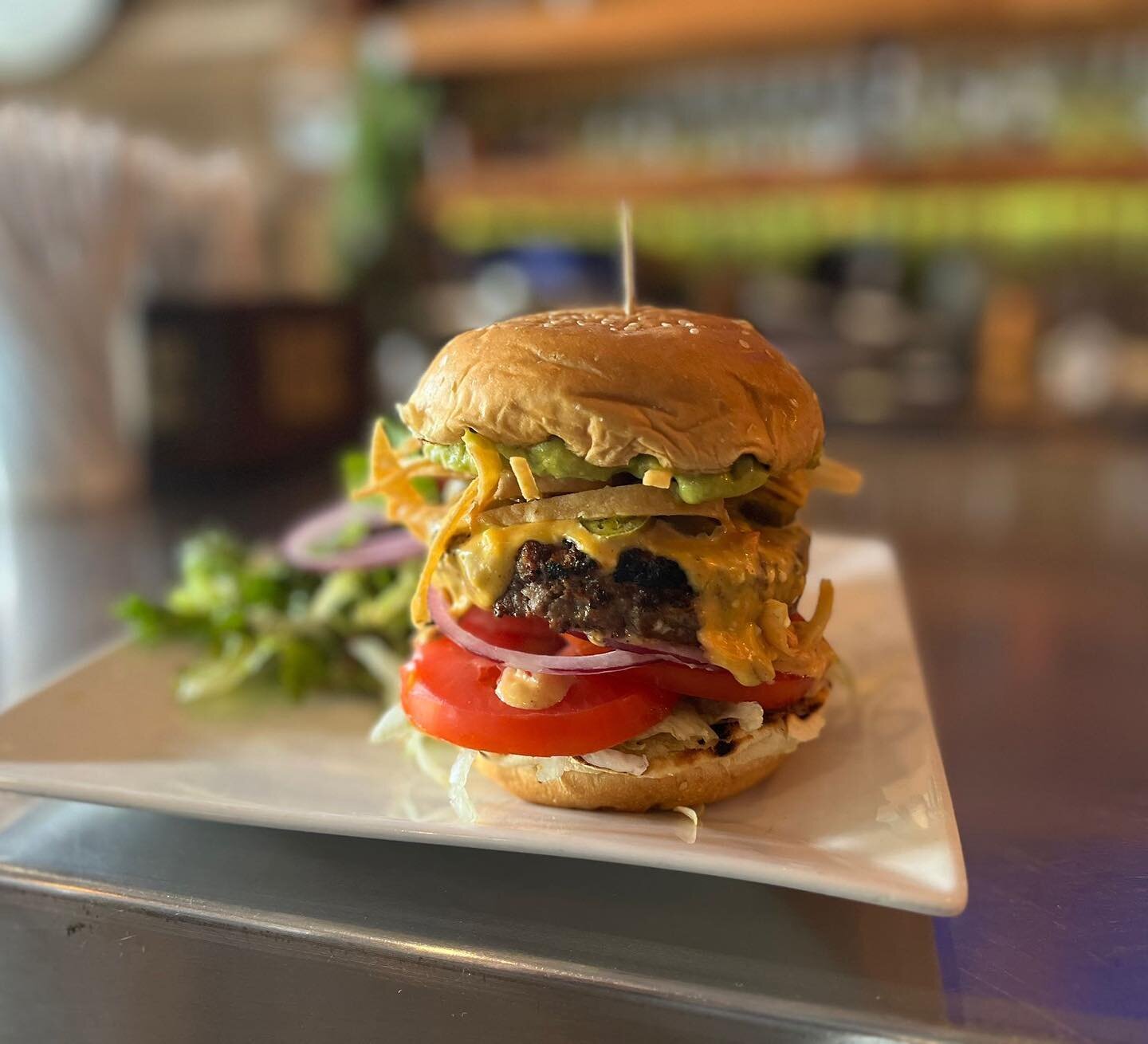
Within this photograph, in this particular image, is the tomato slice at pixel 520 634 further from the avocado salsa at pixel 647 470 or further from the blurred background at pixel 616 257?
the blurred background at pixel 616 257

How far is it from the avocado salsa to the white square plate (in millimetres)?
354

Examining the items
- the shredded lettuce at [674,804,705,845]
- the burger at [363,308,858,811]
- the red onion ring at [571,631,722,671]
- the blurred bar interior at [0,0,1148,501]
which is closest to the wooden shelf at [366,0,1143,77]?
the blurred bar interior at [0,0,1148,501]

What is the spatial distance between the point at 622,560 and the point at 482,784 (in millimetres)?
331

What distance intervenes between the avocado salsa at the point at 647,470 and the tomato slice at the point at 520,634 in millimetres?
197

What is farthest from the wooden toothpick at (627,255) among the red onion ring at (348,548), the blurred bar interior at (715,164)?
the blurred bar interior at (715,164)

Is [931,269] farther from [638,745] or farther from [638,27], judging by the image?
[638,745]

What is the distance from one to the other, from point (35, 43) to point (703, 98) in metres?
3.59

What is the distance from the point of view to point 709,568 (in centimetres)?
102

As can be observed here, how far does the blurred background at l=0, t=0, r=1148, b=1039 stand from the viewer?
216 centimetres

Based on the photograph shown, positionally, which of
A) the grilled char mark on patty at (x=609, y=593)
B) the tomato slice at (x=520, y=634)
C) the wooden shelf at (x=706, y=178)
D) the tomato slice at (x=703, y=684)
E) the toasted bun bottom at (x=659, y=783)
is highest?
the wooden shelf at (x=706, y=178)

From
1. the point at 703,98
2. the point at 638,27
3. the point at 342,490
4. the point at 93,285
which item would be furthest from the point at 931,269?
the point at 93,285

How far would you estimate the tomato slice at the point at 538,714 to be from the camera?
103 cm

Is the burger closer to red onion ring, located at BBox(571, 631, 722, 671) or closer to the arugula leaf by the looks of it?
red onion ring, located at BBox(571, 631, 722, 671)

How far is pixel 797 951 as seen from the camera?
0.87 m
